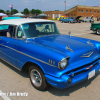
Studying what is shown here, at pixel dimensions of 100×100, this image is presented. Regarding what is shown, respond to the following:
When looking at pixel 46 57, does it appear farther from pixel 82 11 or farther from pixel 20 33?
pixel 82 11

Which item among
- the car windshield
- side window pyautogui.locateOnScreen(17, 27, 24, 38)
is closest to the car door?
side window pyautogui.locateOnScreen(17, 27, 24, 38)

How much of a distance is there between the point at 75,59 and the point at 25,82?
1.61m

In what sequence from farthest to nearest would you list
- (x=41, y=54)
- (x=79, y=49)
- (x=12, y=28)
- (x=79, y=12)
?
1. (x=79, y=12)
2. (x=12, y=28)
3. (x=79, y=49)
4. (x=41, y=54)

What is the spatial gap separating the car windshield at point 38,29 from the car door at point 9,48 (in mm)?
420

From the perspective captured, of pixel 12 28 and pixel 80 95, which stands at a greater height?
pixel 12 28

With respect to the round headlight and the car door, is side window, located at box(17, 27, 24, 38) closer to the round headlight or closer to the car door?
the car door

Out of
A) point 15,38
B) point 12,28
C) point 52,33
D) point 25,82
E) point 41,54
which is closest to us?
point 41,54

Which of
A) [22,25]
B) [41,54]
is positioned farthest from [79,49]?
[22,25]

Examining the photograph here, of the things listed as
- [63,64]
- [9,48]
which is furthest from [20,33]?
[63,64]

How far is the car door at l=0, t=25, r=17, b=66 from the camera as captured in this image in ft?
11.8

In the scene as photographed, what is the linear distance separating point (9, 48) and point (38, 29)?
3.48 ft

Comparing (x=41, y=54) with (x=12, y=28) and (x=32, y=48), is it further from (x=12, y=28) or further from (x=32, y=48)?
(x=12, y=28)

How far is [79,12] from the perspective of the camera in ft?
191

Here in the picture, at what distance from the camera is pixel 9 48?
3.73 m
